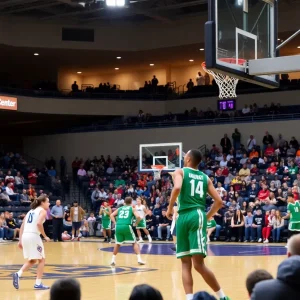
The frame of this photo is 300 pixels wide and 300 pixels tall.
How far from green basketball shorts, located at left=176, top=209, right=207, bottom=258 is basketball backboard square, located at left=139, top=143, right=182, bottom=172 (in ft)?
63.9

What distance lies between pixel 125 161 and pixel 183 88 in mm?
8092

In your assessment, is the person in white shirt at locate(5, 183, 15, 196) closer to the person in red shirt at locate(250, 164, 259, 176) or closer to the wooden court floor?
the wooden court floor

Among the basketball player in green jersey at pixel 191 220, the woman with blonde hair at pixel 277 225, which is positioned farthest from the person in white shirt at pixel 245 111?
the basketball player in green jersey at pixel 191 220

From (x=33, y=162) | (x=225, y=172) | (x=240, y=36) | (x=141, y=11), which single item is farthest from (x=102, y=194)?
(x=240, y=36)

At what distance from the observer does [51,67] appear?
147ft

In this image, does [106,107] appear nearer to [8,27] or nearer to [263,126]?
[8,27]

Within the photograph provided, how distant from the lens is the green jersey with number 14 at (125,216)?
16.7 meters

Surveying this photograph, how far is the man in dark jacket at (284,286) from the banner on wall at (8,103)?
33.7 m

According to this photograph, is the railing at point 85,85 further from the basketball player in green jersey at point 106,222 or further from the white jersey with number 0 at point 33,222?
the white jersey with number 0 at point 33,222

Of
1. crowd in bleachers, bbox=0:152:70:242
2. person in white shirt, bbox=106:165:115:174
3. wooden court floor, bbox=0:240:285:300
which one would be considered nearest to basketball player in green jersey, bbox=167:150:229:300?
wooden court floor, bbox=0:240:285:300

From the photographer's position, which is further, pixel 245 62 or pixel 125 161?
pixel 125 161

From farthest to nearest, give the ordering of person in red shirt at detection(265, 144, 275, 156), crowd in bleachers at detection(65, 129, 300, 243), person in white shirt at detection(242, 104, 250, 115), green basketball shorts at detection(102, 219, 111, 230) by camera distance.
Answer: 1. person in white shirt at detection(242, 104, 250, 115)
2. person in red shirt at detection(265, 144, 275, 156)
3. green basketball shorts at detection(102, 219, 111, 230)
4. crowd in bleachers at detection(65, 129, 300, 243)

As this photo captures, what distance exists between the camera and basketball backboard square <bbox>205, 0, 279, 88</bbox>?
1023 centimetres

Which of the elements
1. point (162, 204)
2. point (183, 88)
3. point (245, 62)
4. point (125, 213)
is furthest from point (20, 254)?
point (183, 88)
